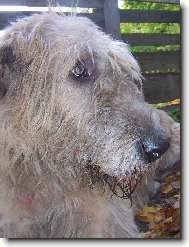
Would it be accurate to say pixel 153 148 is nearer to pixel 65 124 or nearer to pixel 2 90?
pixel 65 124

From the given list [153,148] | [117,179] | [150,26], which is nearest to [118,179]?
[117,179]

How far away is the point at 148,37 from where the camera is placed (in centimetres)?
183

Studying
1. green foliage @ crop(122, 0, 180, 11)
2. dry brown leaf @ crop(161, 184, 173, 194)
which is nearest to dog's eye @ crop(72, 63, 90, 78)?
green foliage @ crop(122, 0, 180, 11)

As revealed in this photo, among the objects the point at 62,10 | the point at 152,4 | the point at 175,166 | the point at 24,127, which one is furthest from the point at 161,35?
the point at 24,127

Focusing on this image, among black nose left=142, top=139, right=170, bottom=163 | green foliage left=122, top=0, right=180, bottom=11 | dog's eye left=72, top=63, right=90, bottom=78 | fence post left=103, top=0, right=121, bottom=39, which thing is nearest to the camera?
black nose left=142, top=139, right=170, bottom=163

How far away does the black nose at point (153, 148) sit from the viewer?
1.44 m

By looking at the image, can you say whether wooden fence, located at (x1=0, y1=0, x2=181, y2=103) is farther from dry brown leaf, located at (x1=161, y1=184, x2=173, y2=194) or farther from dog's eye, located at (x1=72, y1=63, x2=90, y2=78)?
dry brown leaf, located at (x1=161, y1=184, x2=173, y2=194)

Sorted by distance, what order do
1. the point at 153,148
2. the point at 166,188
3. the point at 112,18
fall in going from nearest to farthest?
the point at 153,148, the point at 112,18, the point at 166,188

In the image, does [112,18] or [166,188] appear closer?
[112,18]

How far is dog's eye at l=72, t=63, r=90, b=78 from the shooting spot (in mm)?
1549

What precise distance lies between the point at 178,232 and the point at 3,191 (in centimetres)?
71

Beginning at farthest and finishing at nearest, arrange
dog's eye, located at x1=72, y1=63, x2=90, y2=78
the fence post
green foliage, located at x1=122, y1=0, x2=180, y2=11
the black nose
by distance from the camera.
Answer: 1. green foliage, located at x1=122, y1=0, x2=180, y2=11
2. the fence post
3. dog's eye, located at x1=72, y1=63, x2=90, y2=78
4. the black nose

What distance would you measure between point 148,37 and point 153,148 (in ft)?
1.87

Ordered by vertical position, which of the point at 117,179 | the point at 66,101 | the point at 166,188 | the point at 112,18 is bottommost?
the point at 166,188
